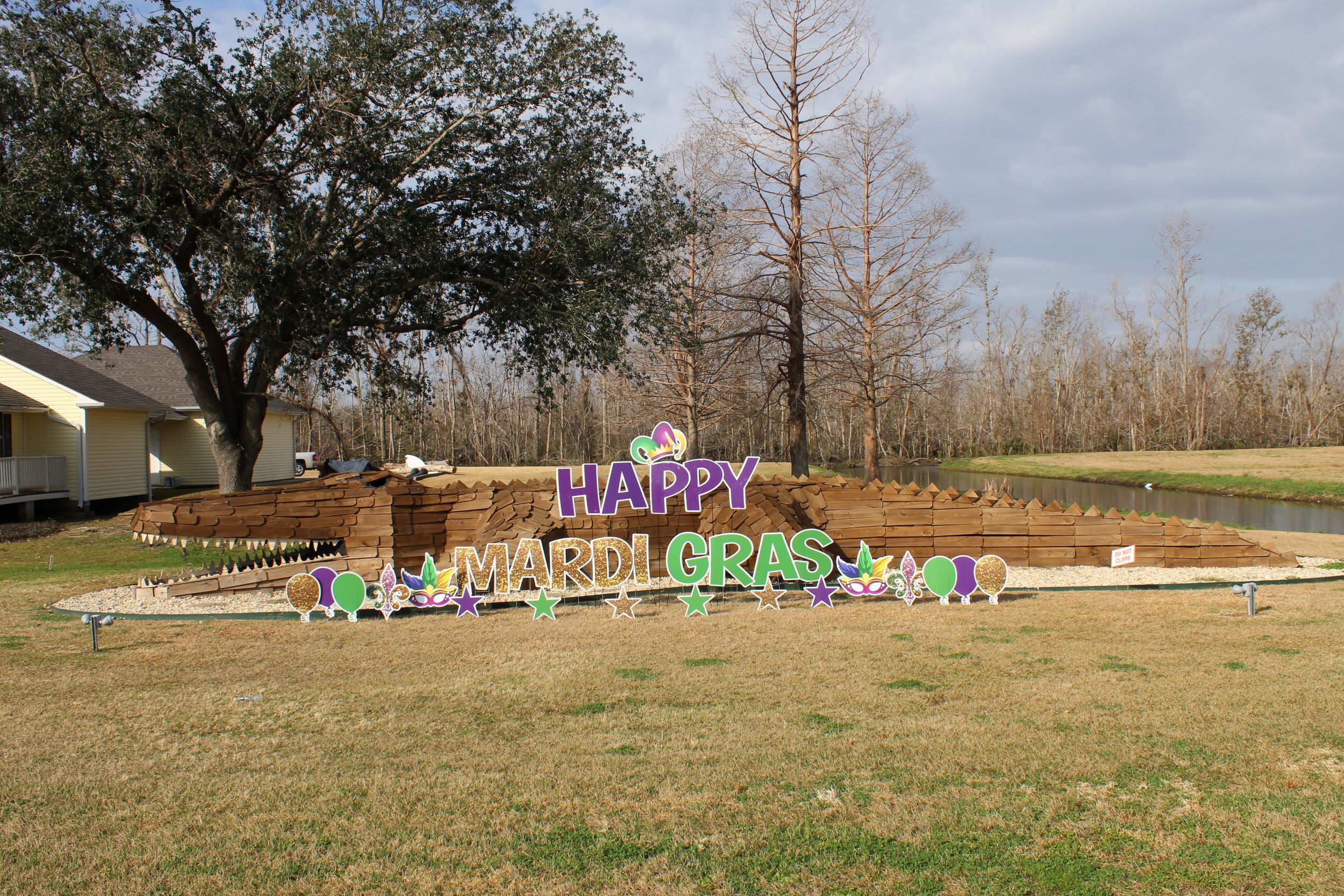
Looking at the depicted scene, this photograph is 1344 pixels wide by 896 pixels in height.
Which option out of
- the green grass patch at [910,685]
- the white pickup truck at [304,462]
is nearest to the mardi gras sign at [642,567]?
the green grass patch at [910,685]

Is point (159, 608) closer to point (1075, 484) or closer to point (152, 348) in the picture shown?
point (152, 348)

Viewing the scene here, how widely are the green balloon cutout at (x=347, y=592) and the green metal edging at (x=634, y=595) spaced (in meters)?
0.17

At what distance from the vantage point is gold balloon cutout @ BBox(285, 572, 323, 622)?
825cm

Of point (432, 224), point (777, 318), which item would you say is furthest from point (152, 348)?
point (777, 318)

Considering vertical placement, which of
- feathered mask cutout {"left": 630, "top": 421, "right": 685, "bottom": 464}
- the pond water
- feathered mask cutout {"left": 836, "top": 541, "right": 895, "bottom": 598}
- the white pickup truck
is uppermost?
the white pickup truck

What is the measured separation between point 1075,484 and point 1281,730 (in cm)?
3238

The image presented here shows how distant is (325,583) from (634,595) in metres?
3.09

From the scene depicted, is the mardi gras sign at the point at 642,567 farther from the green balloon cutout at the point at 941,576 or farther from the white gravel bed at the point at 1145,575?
the white gravel bed at the point at 1145,575

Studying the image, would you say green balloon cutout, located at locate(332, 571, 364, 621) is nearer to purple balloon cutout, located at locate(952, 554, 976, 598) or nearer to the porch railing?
purple balloon cutout, located at locate(952, 554, 976, 598)

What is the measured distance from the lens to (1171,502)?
2586cm

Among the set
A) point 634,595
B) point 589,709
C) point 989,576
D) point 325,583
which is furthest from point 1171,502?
point 589,709

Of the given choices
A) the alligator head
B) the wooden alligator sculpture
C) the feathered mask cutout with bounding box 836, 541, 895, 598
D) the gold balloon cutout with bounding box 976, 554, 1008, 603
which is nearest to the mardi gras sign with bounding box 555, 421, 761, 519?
the wooden alligator sculpture

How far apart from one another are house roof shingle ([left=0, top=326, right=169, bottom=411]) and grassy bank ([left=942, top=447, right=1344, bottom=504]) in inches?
1273

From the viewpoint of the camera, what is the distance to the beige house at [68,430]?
1995 centimetres
